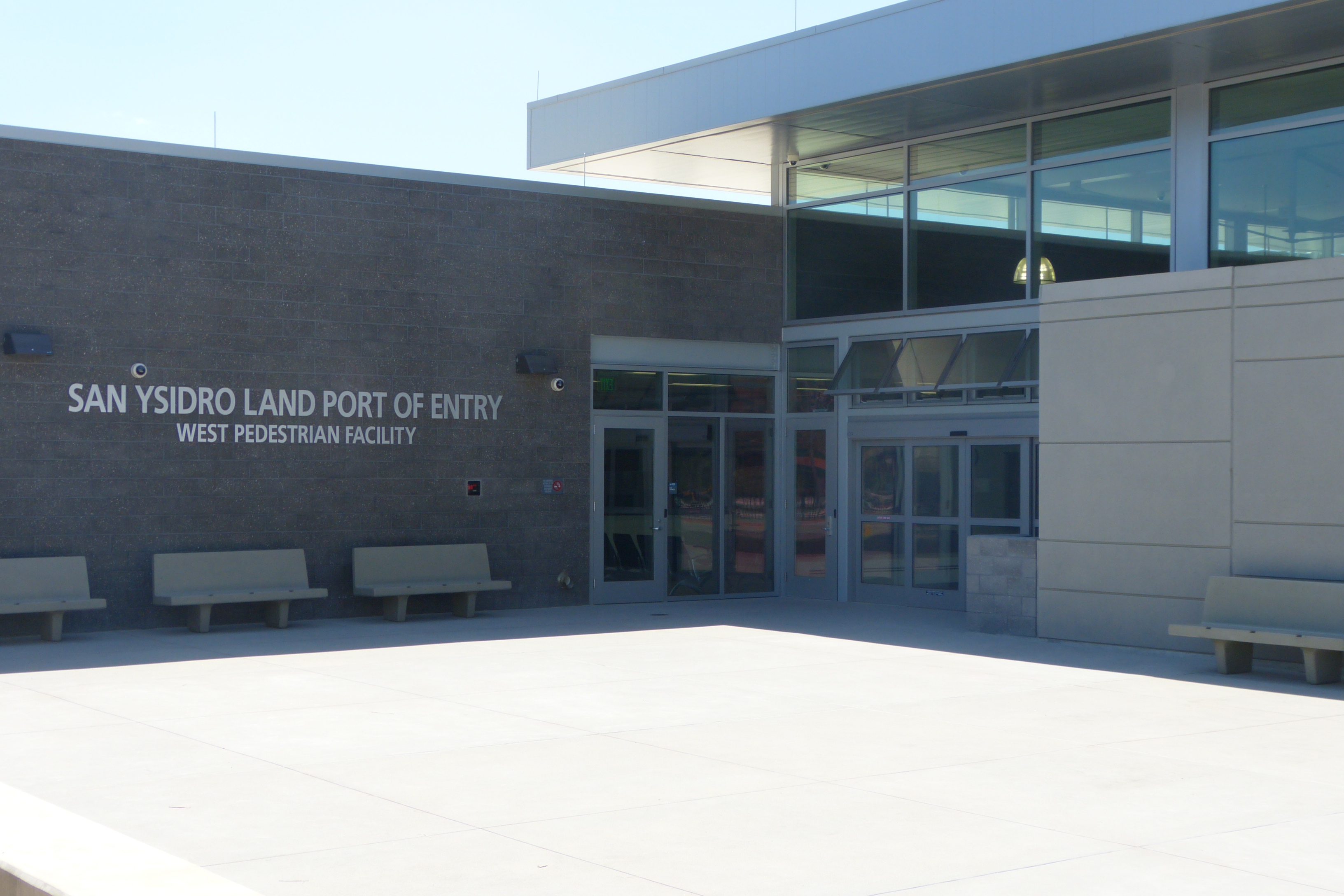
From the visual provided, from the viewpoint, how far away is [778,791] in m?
6.78

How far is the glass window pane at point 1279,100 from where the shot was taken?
1312 cm

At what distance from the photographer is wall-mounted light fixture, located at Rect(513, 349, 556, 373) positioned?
15.9m

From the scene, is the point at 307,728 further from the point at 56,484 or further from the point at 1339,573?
the point at 1339,573

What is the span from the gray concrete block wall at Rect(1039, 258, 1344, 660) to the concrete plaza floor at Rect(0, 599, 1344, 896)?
0.79m

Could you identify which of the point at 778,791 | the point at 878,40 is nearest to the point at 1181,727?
the point at 778,791

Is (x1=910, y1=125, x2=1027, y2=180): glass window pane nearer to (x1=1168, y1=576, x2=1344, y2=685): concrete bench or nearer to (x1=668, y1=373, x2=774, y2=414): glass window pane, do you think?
(x1=668, y1=373, x2=774, y2=414): glass window pane

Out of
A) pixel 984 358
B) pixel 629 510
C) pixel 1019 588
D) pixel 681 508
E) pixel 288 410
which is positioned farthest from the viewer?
pixel 681 508

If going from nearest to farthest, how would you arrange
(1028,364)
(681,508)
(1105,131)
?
(1105,131) < (1028,364) < (681,508)

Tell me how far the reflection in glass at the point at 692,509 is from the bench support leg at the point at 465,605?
108 inches

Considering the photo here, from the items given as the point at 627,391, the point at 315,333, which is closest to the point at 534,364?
the point at 627,391

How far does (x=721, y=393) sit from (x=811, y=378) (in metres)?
1.19

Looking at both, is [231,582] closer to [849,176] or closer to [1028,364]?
[1028,364]

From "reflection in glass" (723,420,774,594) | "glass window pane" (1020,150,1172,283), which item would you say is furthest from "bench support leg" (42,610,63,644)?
"glass window pane" (1020,150,1172,283)

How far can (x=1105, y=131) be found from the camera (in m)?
14.9
